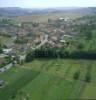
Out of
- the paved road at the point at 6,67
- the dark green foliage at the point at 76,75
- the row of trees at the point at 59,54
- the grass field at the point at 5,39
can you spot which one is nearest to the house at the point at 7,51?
the row of trees at the point at 59,54

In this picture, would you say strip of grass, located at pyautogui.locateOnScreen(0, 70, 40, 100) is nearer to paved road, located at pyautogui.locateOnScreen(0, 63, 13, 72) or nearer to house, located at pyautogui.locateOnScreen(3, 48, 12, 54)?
paved road, located at pyautogui.locateOnScreen(0, 63, 13, 72)

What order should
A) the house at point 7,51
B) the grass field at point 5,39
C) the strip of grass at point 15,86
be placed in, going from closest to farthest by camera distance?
the strip of grass at point 15,86 < the house at point 7,51 < the grass field at point 5,39

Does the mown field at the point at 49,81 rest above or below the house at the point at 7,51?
above

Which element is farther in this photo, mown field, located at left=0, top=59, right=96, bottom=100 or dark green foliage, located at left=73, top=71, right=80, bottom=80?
dark green foliage, located at left=73, top=71, right=80, bottom=80

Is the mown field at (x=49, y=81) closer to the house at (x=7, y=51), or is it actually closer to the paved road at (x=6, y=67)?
the paved road at (x=6, y=67)

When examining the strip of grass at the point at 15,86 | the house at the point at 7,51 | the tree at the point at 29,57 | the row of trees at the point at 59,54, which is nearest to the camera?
the strip of grass at the point at 15,86

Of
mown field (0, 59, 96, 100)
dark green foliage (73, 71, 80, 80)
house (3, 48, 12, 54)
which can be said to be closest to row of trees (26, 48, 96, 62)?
mown field (0, 59, 96, 100)

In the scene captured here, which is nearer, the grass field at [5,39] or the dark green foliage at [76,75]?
the dark green foliage at [76,75]

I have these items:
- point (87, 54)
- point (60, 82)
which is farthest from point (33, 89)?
point (87, 54)

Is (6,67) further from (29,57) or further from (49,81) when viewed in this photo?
(49,81)
